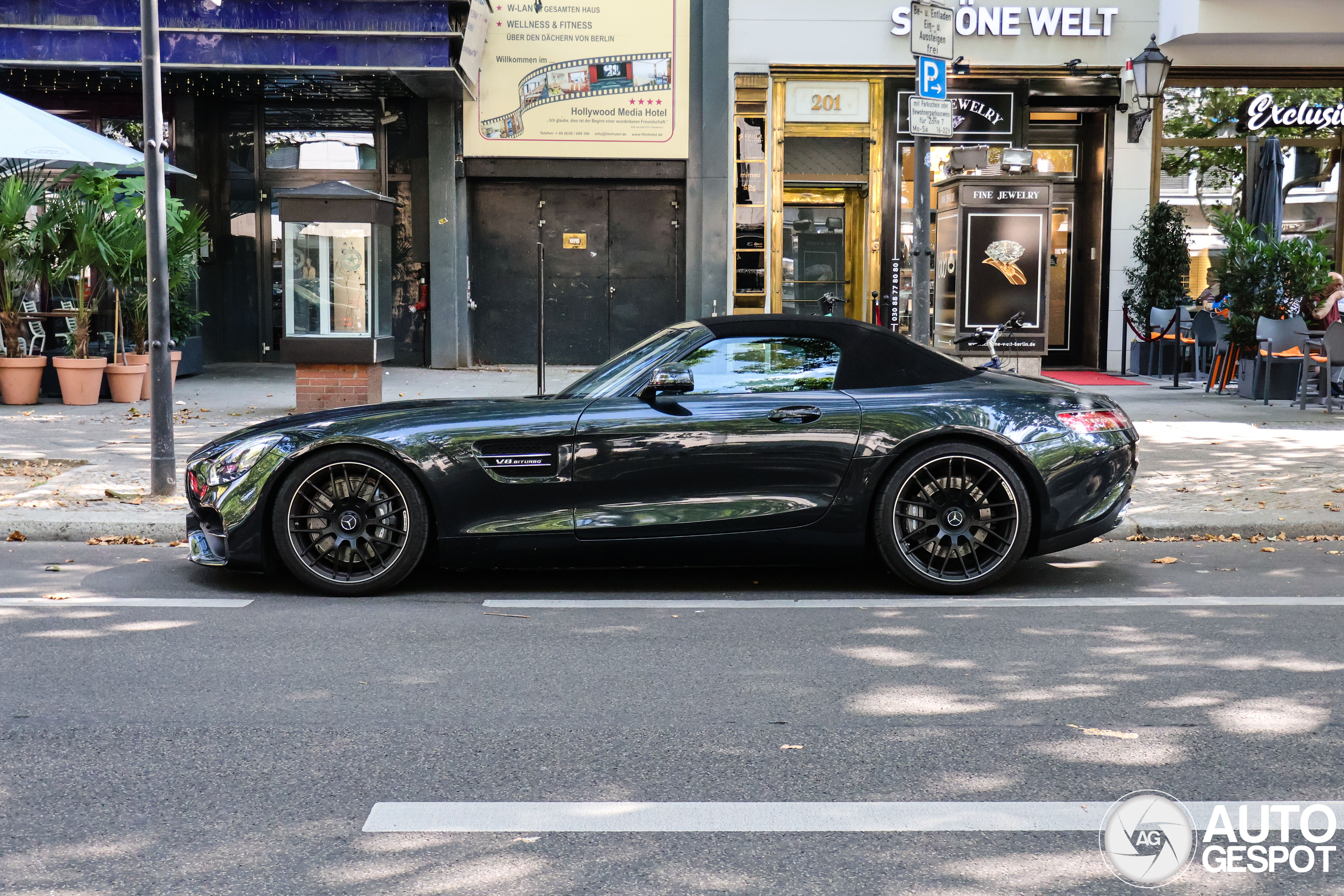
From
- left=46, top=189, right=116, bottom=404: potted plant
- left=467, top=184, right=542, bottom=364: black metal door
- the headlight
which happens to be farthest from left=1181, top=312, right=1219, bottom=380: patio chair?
the headlight

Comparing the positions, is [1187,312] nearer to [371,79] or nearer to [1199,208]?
[1199,208]

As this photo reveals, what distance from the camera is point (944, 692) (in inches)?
180

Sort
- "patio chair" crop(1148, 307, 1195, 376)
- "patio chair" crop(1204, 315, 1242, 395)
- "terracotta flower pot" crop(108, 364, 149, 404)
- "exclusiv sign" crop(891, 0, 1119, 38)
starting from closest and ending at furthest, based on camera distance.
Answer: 1. "terracotta flower pot" crop(108, 364, 149, 404)
2. "patio chair" crop(1204, 315, 1242, 395)
3. "patio chair" crop(1148, 307, 1195, 376)
4. "exclusiv sign" crop(891, 0, 1119, 38)

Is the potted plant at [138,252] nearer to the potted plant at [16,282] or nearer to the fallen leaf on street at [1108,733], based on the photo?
the potted plant at [16,282]

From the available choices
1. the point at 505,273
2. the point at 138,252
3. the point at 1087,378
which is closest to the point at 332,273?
the point at 138,252

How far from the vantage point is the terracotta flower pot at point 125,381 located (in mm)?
13828

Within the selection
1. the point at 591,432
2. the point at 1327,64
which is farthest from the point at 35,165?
the point at 1327,64

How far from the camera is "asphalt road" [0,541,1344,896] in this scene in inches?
124

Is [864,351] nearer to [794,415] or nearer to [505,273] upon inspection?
[794,415]

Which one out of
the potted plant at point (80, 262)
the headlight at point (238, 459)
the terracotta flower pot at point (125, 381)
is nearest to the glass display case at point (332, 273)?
the potted plant at point (80, 262)

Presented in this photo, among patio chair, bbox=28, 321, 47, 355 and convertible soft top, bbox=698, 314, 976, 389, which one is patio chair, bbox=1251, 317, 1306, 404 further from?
patio chair, bbox=28, 321, 47, 355

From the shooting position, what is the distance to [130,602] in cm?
596

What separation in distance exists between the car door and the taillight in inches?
39.2

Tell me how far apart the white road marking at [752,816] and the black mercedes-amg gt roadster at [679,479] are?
258cm
